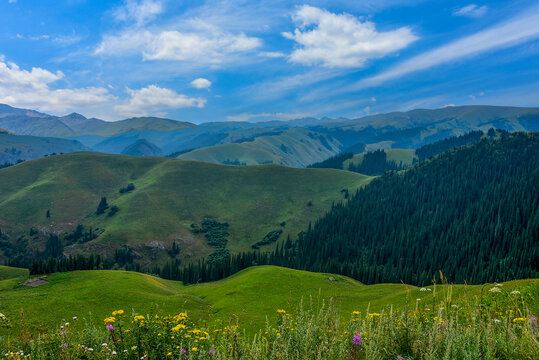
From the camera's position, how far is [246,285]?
5534 cm

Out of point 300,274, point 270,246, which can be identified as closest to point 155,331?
point 300,274

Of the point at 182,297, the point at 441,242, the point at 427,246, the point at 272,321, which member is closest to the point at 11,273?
the point at 182,297

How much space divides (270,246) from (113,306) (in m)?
142

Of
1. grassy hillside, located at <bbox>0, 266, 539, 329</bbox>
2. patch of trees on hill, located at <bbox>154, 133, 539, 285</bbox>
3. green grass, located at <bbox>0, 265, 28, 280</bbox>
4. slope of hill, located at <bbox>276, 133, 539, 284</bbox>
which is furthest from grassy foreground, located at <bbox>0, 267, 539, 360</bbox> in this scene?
slope of hill, located at <bbox>276, 133, 539, 284</bbox>

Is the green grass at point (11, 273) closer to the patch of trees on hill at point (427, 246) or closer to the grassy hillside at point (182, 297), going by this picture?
the grassy hillside at point (182, 297)

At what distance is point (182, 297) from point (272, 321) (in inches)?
846

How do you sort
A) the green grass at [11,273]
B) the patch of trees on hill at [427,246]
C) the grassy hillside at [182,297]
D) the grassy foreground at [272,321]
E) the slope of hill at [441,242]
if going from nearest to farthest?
the grassy foreground at [272,321] < the grassy hillside at [182,297] < the green grass at [11,273] < the patch of trees on hill at [427,246] < the slope of hill at [441,242]

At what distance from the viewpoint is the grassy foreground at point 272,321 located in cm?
820

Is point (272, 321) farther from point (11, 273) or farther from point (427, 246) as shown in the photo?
point (427, 246)

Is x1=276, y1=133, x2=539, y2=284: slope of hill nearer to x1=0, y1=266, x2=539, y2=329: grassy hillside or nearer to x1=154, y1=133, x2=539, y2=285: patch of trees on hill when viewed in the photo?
x1=154, y1=133, x2=539, y2=285: patch of trees on hill

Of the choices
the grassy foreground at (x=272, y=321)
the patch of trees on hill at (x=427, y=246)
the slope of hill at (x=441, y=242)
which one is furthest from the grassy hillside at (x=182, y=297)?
the slope of hill at (x=441, y=242)

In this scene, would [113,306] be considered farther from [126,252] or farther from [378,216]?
[378,216]

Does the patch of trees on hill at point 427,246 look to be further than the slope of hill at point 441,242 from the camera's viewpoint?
No

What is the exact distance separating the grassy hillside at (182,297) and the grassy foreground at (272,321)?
8.2 inches
